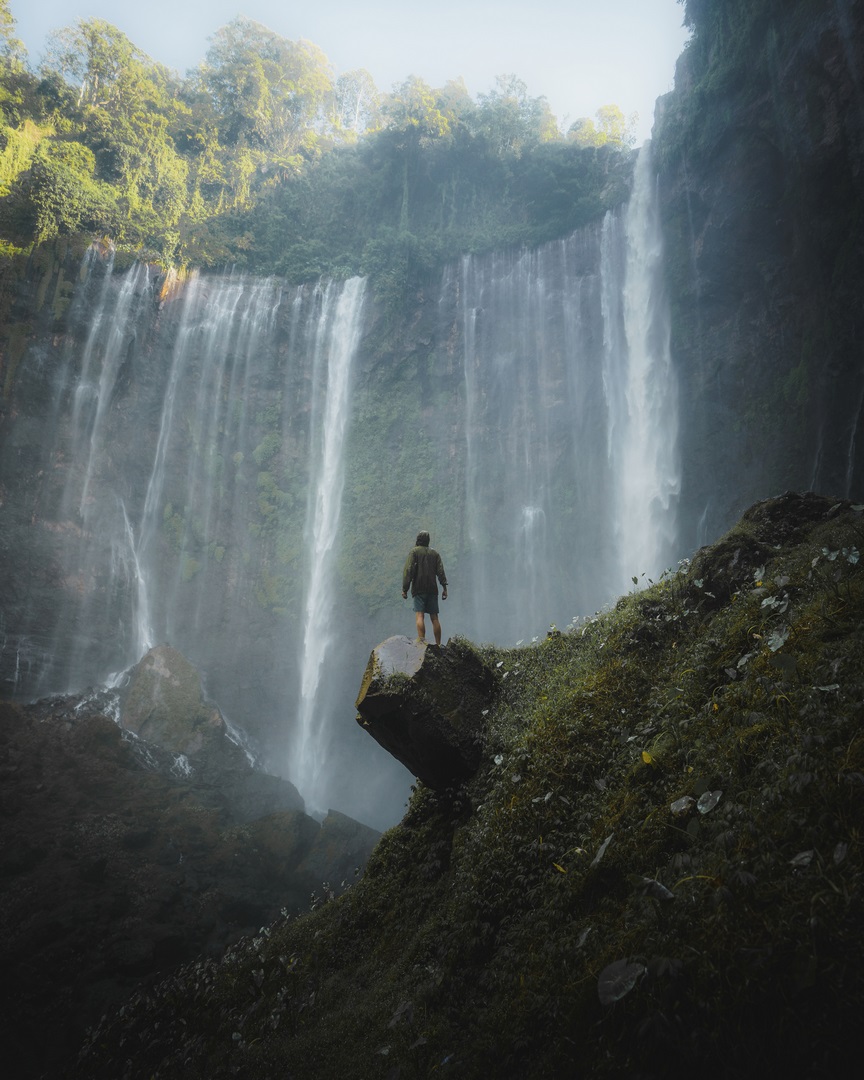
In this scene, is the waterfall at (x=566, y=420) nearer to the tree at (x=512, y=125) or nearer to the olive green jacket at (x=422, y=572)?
the tree at (x=512, y=125)

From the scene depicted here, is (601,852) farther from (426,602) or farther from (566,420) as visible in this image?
(566,420)

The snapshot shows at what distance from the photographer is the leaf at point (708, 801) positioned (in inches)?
93.7

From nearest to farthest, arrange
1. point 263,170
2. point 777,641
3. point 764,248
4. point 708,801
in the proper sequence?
point 708,801 < point 777,641 < point 764,248 < point 263,170

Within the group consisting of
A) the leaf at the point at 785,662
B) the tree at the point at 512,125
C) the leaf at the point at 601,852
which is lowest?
the leaf at the point at 601,852

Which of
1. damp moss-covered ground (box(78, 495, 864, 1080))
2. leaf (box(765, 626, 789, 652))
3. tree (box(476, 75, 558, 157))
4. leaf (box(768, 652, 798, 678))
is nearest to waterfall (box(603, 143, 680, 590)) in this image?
tree (box(476, 75, 558, 157))

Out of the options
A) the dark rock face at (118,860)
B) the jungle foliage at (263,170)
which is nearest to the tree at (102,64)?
the jungle foliage at (263,170)

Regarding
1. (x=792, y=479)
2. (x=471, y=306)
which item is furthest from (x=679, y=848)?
(x=471, y=306)

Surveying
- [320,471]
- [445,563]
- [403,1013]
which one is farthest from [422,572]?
[320,471]

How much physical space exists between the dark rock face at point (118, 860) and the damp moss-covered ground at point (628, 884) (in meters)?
2.80

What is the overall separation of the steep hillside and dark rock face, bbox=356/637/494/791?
Result: 42.7 feet

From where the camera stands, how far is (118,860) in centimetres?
1095

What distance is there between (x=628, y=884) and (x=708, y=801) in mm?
564

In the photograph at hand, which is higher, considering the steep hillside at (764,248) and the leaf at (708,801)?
the steep hillside at (764,248)

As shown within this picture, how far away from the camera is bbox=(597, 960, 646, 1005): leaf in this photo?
1.81m
